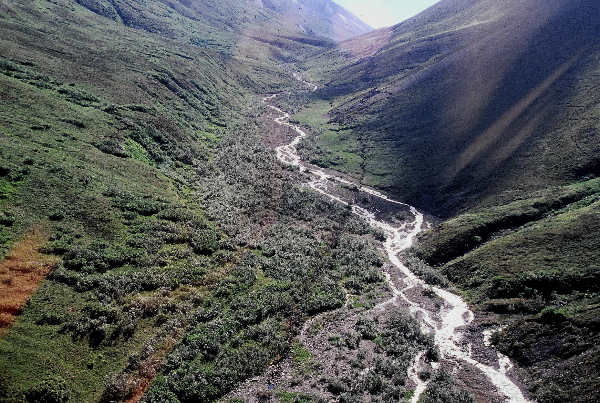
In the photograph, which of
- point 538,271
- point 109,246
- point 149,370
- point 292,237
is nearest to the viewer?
point 149,370

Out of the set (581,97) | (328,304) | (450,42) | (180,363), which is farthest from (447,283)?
(450,42)

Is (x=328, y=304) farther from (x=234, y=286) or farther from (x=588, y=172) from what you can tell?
(x=588, y=172)

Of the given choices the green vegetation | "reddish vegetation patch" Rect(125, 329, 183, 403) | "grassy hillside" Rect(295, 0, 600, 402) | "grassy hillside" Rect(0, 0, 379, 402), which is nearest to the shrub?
"grassy hillside" Rect(0, 0, 379, 402)

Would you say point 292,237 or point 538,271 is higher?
point 538,271

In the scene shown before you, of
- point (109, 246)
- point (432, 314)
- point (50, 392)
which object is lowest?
point (50, 392)

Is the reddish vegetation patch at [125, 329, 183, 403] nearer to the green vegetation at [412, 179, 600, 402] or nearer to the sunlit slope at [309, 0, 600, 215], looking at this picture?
the green vegetation at [412, 179, 600, 402]

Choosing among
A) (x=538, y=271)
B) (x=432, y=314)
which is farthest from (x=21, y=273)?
(x=538, y=271)

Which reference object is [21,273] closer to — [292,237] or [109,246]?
[109,246]
